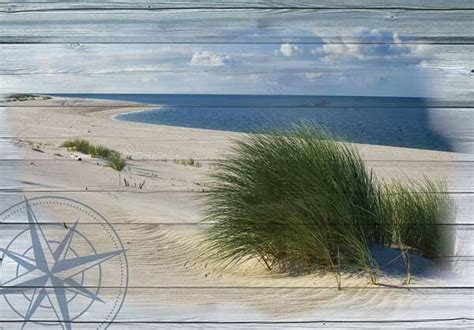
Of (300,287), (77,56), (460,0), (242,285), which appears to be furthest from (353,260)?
(77,56)

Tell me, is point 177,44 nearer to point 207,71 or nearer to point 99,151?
point 207,71

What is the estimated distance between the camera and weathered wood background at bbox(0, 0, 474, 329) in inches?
63.0

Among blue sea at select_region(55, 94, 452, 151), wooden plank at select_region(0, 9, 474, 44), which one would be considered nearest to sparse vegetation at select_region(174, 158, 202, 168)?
blue sea at select_region(55, 94, 452, 151)

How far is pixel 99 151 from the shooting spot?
1.59m

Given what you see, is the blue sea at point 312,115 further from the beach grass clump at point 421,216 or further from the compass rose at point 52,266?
the compass rose at point 52,266

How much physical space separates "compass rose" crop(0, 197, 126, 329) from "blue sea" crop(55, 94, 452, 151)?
1.28 ft

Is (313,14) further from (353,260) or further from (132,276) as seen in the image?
(132,276)

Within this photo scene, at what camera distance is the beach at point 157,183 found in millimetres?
1591

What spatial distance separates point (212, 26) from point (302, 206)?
2.02ft

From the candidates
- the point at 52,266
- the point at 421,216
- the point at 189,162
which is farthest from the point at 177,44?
the point at 421,216

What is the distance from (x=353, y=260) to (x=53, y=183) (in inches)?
37.3

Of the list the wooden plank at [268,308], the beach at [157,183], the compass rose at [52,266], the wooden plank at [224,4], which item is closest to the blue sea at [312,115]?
the beach at [157,183]

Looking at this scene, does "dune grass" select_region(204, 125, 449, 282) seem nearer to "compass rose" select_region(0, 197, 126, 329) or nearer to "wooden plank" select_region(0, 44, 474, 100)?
"wooden plank" select_region(0, 44, 474, 100)

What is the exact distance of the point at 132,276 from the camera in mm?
1610
